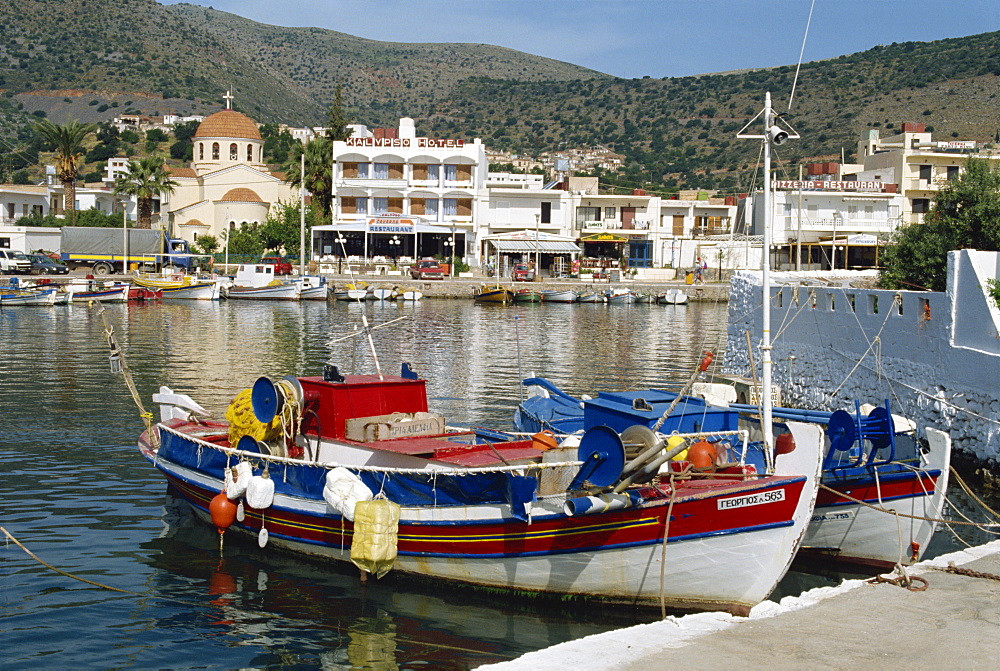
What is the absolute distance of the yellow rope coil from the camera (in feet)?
46.8

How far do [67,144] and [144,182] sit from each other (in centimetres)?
738

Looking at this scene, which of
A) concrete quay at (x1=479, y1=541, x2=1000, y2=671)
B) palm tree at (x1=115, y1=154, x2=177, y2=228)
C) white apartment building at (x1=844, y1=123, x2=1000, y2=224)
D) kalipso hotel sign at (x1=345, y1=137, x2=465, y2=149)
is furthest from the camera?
kalipso hotel sign at (x1=345, y1=137, x2=465, y2=149)

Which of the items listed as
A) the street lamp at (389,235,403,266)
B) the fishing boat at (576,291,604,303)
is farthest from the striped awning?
the street lamp at (389,235,403,266)

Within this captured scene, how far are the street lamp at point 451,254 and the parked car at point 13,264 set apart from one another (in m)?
32.1

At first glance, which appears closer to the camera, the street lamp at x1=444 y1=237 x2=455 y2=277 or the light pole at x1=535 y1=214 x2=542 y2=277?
the street lamp at x1=444 y1=237 x2=455 y2=277

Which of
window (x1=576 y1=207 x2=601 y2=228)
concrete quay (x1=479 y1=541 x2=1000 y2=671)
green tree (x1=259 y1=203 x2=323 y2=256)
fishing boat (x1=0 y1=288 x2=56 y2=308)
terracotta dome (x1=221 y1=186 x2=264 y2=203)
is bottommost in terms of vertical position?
concrete quay (x1=479 y1=541 x2=1000 y2=671)

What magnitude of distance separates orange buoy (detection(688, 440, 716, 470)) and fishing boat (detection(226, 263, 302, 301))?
185 ft

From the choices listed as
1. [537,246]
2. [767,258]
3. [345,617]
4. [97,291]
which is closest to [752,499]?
[767,258]

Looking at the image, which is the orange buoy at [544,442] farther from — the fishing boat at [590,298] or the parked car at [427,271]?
the parked car at [427,271]

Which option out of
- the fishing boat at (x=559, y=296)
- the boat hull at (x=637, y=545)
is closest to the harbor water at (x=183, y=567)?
the boat hull at (x=637, y=545)

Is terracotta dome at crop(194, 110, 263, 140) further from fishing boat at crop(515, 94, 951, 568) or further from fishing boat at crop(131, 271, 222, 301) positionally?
fishing boat at crop(515, 94, 951, 568)

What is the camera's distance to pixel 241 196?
90.1 m

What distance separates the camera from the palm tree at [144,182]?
262ft

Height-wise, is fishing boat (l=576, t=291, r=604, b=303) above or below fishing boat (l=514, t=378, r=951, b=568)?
above
